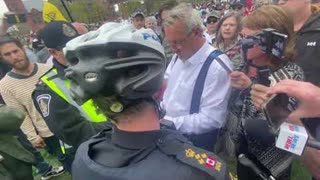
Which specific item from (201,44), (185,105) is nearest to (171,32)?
(201,44)

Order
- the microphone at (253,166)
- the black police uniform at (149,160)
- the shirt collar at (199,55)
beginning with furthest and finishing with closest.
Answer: the shirt collar at (199,55) → the microphone at (253,166) → the black police uniform at (149,160)

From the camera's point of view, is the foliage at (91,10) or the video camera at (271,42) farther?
the foliage at (91,10)

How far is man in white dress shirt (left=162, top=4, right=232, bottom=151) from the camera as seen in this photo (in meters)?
2.50

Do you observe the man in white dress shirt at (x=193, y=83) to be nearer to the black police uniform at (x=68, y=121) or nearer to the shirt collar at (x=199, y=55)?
the shirt collar at (x=199, y=55)

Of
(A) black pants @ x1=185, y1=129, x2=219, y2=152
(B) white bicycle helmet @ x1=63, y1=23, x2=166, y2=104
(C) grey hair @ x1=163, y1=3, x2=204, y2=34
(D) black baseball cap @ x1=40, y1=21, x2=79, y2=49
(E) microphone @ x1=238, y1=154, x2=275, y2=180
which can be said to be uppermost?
(B) white bicycle helmet @ x1=63, y1=23, x2=166, y2=104

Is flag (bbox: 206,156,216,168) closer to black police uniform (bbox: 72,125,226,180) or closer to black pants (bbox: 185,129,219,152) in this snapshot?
black police uniform (bbox: 72,125,226,180)

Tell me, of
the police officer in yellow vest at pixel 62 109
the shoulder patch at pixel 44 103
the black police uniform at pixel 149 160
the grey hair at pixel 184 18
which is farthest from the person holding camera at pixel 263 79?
the shoulder patch at pixel 44 103

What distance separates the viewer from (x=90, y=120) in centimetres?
259

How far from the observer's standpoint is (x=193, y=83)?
2578mm

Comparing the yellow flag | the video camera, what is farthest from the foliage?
the video camera

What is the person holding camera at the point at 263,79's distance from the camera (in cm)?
187

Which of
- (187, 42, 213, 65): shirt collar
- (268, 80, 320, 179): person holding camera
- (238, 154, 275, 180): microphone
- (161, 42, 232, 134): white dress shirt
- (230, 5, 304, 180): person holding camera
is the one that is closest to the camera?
(268, 80, 320, 179): person holding camera

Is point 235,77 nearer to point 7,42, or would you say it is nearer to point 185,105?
point 185,105

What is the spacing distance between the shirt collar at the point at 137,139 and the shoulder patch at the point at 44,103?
157cm
